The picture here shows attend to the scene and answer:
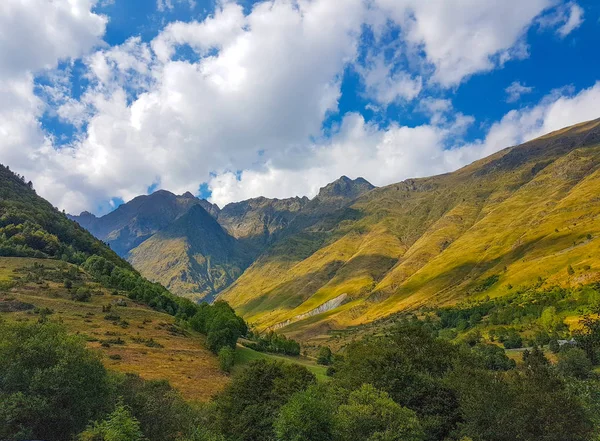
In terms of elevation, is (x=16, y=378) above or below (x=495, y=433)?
above

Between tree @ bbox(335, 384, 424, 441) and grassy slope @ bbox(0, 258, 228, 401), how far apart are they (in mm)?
36324

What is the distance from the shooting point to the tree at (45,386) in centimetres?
3331

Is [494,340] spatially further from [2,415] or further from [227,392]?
[2,415]

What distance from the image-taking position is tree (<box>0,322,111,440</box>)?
33312 millimetres

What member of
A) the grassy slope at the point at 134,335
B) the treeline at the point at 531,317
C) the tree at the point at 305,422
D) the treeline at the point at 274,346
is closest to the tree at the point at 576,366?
the treeline at the point at 531,317

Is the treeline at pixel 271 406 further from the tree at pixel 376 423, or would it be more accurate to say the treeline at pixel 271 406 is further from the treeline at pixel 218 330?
the treeline at pixel 218 330

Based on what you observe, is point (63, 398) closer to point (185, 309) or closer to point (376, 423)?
point (376, 423)

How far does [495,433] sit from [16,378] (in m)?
49.3

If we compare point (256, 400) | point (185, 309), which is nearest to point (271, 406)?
point (256, 400)

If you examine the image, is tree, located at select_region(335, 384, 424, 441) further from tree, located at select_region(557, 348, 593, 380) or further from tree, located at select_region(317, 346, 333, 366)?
tree, located at select_region(317, 346, 333, 366)

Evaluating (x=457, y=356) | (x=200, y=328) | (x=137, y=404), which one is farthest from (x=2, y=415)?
(x=200, y=328)

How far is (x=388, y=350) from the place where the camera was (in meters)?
61.4

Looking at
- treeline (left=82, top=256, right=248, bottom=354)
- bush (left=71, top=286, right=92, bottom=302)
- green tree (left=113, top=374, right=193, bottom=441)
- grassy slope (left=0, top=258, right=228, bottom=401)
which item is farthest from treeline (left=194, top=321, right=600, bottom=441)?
bush (left=71, top=286, right=92, bottom=302)

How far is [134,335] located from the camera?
9519 cm
